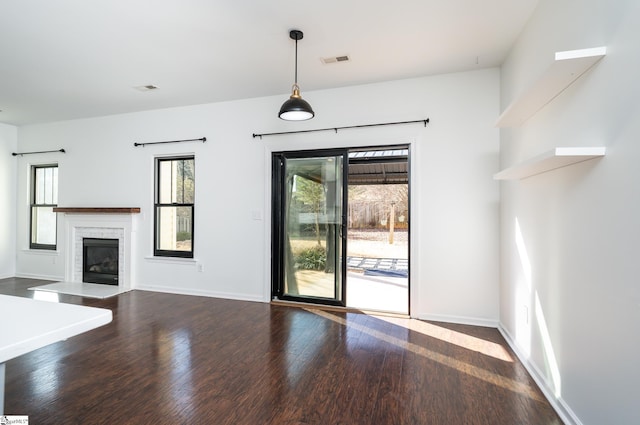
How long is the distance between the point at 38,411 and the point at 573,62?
141 inches

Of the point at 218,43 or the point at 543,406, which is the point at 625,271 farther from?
the point at 218,43

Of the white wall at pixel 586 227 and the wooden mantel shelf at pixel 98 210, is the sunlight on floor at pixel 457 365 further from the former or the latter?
the wooden mantel shelf at pixel 98 210

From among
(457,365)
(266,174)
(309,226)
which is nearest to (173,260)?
(266,174)

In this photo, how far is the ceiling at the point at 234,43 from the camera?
254 cm

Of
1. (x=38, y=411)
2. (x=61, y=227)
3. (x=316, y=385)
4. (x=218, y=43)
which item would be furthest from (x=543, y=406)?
(x=61, y=227)

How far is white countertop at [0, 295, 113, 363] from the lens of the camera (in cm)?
104

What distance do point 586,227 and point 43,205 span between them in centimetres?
767

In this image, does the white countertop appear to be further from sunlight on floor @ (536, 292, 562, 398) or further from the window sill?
the window sill

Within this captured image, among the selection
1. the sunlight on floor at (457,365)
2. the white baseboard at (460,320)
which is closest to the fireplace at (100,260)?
the sunlight on floor at (457,365)

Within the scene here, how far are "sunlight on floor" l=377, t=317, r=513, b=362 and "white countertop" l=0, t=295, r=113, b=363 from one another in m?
2.89

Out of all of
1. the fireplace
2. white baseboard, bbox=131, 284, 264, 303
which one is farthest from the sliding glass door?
the fireplace

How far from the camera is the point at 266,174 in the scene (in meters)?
4.44

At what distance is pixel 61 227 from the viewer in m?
5.72

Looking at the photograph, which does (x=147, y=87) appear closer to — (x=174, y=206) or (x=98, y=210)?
(x=174, y=206)
